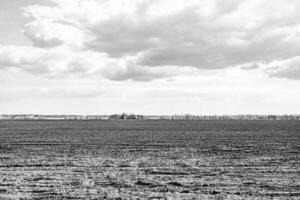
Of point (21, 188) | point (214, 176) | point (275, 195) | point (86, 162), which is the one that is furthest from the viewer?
point (86, 162)

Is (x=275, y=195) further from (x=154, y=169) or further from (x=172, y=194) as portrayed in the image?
(x=154, y=169)

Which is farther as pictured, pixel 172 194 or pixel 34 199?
pixel 172 194

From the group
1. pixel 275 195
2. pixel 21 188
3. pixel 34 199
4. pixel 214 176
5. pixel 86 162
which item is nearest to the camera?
pixel 34 199

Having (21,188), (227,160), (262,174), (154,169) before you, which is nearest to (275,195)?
(262,174)

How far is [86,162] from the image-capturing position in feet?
102

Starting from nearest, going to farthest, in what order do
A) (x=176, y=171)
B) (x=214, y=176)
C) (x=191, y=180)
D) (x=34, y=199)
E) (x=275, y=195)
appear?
(x=34, y=199)
(x=275, y=195)
(x=191, y=180)
(x=214, y=176)
(x=176, y=171)

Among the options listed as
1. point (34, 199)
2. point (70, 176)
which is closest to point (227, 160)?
point (70, 176)

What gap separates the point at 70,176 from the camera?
23438mm

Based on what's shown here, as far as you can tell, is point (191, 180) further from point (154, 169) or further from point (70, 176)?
point (70, 176)

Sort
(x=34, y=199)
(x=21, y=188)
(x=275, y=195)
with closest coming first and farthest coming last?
(x=34, y=199)
(x=275, y=195)
(x=21, y=188)

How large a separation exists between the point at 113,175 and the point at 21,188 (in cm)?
631

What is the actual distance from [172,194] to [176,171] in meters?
8.06

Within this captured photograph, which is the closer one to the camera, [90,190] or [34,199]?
[34,199]

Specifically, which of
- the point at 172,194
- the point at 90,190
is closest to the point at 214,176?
the point at 172,194
